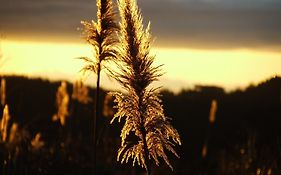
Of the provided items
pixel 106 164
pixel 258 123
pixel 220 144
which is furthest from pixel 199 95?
pixel 106 164

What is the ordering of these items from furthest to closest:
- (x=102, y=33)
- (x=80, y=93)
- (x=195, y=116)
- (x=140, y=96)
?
(x=195, y=116), (x=80, y=93), (x=102, y=33), (x=140, y=96)

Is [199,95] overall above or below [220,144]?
above

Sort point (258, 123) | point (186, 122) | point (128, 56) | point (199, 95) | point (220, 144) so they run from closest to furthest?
point (128, 56) < point (220, 144) < point (258, 123) < point (186, 122) < point (199, 95)

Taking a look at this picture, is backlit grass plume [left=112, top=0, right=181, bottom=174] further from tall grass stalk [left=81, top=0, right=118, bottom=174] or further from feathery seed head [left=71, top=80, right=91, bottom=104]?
feathery seed head [left=71, top=80, right=91, bottom=104]

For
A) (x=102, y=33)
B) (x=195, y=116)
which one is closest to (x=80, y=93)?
(x=102, y=33)

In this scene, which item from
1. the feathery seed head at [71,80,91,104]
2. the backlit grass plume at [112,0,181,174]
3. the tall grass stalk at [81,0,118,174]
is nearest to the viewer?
the backlit grass plume at [112,0,181,174]

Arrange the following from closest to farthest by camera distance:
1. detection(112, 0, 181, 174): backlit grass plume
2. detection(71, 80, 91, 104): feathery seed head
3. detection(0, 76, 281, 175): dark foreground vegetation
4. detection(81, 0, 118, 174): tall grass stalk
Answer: detection(112, 0, 181, 174): backlit grass plume, detection(81, 0, 118, 174): tall grass stalk, detection(71, 80, 91, 104): feathery seed head, detection(0, 76, 281, 175): dark foreground vegetation

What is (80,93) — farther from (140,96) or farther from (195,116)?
(195,116)

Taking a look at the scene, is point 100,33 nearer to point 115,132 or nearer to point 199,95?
point 115,132

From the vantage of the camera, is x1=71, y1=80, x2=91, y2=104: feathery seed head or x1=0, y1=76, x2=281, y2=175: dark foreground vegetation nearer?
x1=71, y1=80, x2=91, y2=104: feathery seed head

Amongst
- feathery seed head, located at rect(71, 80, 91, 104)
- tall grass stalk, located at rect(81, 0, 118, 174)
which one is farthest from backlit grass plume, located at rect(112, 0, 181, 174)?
feathery seed head, located at rect(71, 80, 91, 104)

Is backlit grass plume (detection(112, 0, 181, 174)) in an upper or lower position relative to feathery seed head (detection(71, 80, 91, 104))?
lower
